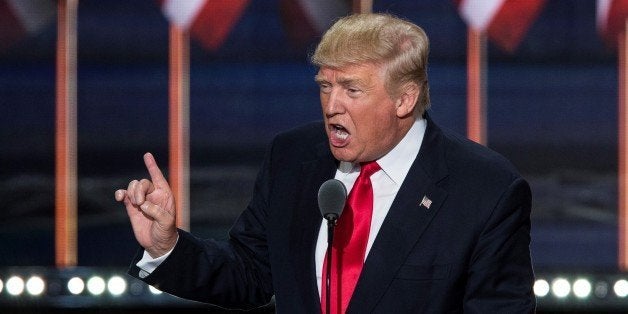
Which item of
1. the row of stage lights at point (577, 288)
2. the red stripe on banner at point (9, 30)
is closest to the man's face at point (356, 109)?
the row of stage lights at point (577, 288)

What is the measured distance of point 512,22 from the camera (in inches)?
165

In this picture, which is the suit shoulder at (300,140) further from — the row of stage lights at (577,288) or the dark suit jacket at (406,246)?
the row of stage lights at (577,288)

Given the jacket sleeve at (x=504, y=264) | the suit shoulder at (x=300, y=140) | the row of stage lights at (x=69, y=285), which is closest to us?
the jacket sleeve at (x=504, y=264)

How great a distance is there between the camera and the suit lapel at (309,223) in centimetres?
188

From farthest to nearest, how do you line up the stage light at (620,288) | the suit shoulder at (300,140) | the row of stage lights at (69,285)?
the row of stage lights at (69,285)
the stage light at (620,288)
the suit shoulder at (300,140)

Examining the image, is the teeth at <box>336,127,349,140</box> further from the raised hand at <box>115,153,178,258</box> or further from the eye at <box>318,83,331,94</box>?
the raised hand at <box>115,153,178,258</box>

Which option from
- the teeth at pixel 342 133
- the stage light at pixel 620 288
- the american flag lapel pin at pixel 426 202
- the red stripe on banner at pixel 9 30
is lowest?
the american flag lapel pin at pixel 426 202

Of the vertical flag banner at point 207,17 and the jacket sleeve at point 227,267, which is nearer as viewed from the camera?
the jacket sleeve at point 227,267

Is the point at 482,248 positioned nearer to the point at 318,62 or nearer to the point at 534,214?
the point at 318,62

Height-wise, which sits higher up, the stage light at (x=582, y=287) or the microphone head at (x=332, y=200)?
the stage light at (x=582, y=287)

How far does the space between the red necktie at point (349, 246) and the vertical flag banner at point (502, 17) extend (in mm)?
2366

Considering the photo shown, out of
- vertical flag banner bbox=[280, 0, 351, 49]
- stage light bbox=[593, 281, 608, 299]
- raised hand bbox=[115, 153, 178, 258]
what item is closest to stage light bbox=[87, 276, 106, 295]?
vertical flag banner bbox=[280, 0, 351, 49]

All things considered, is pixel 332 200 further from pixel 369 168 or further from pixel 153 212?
pixel 153 212

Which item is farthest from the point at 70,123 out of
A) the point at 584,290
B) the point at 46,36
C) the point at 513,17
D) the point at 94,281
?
the point at 584,290
